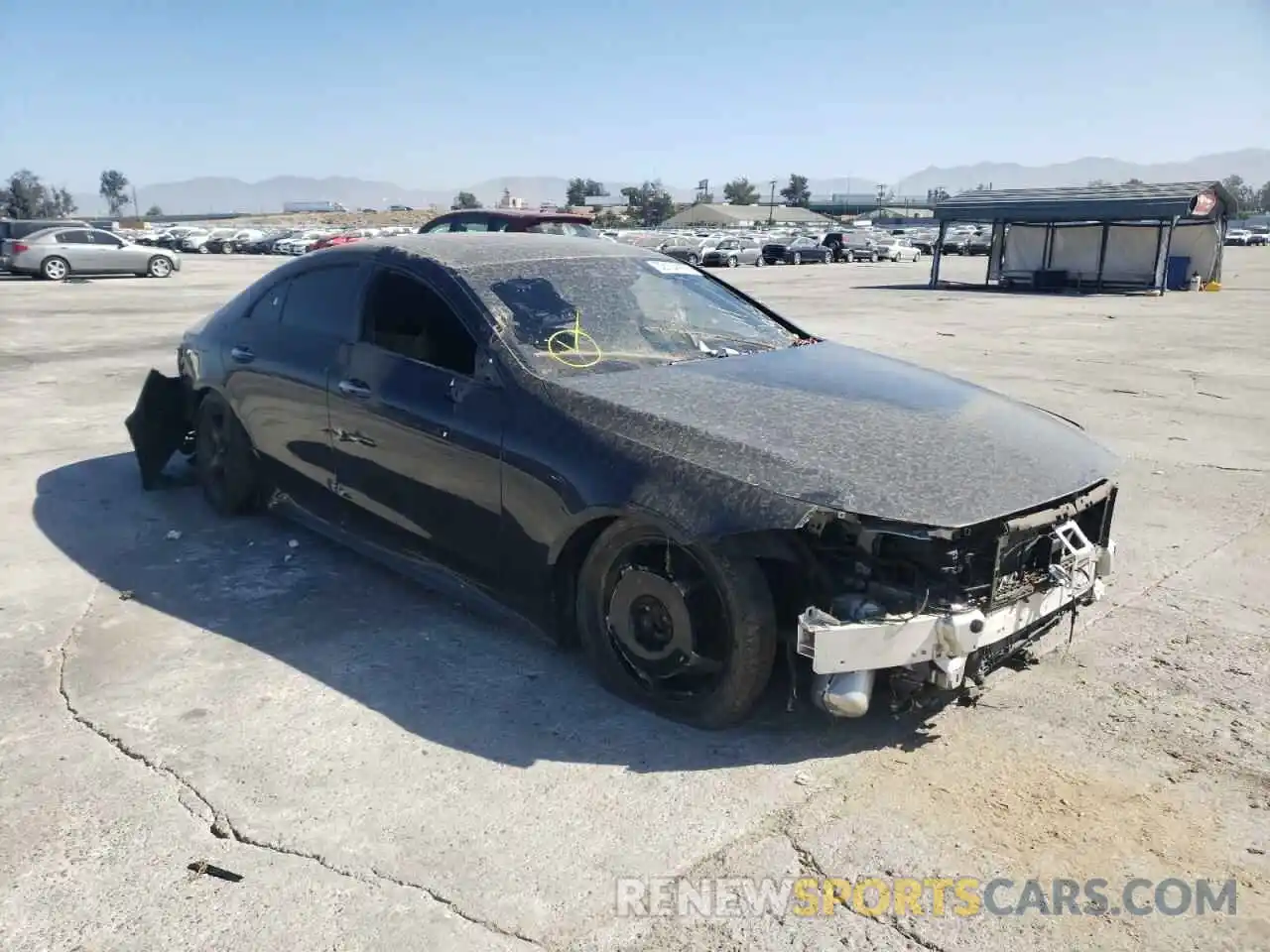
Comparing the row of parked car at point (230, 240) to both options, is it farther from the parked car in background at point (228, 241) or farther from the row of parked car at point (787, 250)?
the row of parked car at point (787, 250)

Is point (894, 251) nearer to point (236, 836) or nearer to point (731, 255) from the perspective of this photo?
point (731, 255)

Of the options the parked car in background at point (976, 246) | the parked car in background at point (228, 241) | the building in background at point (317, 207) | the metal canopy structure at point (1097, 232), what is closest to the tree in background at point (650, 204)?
the building in background at point (317, 207)

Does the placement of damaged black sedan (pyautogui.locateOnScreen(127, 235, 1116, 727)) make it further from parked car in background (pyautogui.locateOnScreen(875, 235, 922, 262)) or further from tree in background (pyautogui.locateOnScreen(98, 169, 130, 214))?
tree in background (pyautogui.locateOnScreen(98, 169, 130, 214))

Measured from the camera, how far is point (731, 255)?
42.6m

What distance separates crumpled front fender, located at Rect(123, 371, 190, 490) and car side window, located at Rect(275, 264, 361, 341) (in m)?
1.48

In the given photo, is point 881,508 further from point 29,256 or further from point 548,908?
point 29,256

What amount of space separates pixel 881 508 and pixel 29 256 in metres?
30.0

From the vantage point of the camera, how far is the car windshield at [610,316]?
13.0ft

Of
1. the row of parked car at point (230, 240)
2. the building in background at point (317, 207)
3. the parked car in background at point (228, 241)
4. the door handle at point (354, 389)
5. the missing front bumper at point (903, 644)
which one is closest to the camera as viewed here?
the missing front bumper at point (903, 644)

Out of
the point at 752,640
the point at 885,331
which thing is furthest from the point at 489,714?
the point at 885,331

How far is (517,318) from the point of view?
3.99 meters

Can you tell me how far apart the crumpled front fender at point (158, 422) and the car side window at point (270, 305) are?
1.04 m

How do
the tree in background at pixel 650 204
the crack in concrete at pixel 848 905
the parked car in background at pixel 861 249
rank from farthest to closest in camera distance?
the tree in background at pixel 650 204
the parked car in background at pixel 861 249
the crack in concrete at pixel 848 905

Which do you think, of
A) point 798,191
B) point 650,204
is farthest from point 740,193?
point 650,204
